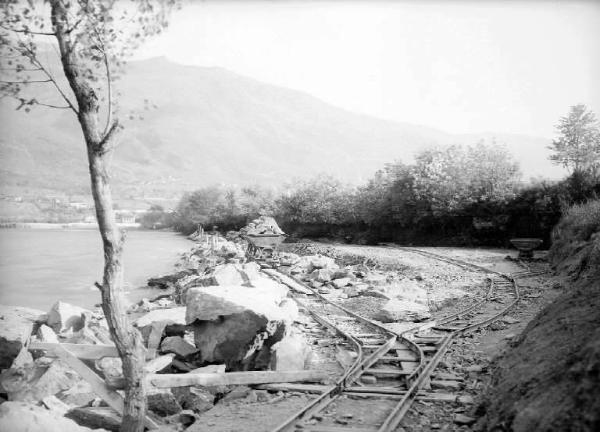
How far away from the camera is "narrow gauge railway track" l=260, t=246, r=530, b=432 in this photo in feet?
19.1

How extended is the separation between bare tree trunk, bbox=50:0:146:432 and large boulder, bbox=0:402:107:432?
728mm

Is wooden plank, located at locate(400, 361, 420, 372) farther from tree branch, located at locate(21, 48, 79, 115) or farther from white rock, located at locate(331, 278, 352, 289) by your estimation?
white rock, located at locate(331, 278, 352, 289)

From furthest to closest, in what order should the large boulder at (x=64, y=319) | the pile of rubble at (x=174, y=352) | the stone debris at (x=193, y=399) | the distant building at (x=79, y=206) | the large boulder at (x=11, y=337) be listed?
the distant building at (x=79, y=206)
the large boulder at (x=64, y=319)
the large boulder at (x=11, y=337)
the stone debris at (x=193, y=399)
the pile of rubble at (x=174, y=352)

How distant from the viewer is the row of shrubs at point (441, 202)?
Answer: 104ft

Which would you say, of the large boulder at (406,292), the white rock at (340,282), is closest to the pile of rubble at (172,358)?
the large boulder at (406,292)

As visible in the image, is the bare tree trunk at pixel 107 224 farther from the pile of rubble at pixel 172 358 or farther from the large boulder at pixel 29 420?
the large boulder at pixel 29 420

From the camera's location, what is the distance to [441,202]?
35.6 m

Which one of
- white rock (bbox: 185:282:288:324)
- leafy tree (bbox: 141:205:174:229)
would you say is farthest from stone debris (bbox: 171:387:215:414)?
leafy tree (bbox: 141:205:174:229)

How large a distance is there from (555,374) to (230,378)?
448 centimetres

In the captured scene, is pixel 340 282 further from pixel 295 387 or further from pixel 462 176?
pixel 462 176

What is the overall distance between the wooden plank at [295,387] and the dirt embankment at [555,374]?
93.8 inches

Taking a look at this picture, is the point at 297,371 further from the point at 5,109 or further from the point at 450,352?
the point at 5,109

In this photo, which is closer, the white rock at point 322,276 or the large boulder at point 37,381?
the large boulder at point 37,381

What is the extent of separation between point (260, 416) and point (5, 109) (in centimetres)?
603
